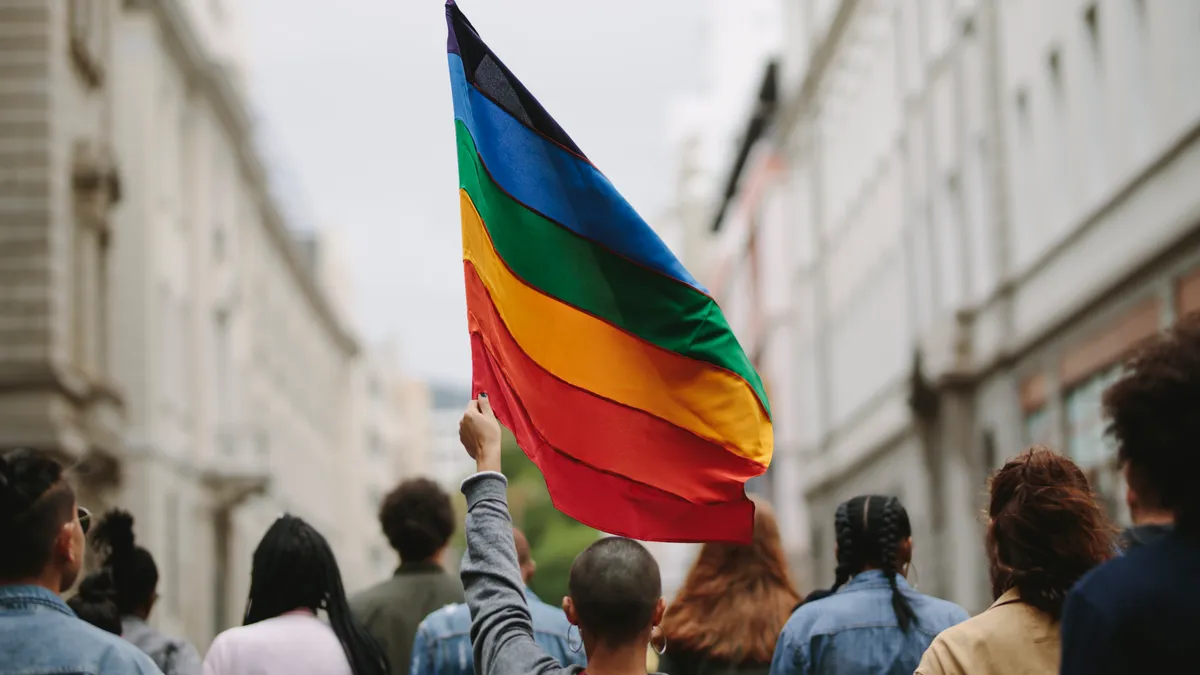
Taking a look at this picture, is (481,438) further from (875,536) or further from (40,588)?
(875,536)

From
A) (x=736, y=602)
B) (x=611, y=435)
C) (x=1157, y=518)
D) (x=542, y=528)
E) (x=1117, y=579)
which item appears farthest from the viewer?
(x=542, y=528)

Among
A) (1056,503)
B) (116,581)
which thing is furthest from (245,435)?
(1056,503)

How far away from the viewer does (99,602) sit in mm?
7051

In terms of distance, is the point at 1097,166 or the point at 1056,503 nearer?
the point at 1056,503

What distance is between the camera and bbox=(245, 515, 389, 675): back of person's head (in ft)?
21.7

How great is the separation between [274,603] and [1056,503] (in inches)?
114

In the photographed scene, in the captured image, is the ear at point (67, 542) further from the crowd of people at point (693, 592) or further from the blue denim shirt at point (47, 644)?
the blue denim shirt at point (47, 644)

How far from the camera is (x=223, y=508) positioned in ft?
144

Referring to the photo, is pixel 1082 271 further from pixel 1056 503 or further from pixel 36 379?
pixel 1056 503

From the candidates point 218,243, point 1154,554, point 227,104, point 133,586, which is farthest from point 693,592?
point 218,243

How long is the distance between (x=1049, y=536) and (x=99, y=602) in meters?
3.69

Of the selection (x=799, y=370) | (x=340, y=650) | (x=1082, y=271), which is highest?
(x=799, y=370)

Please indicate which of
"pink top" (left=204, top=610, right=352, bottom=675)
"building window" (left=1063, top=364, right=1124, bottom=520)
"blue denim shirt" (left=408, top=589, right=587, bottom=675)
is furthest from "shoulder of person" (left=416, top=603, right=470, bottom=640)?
Result: "building window" (left=1063, top=364, right=1124, bottom=520)

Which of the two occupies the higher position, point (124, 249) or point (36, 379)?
point (124, 249)
